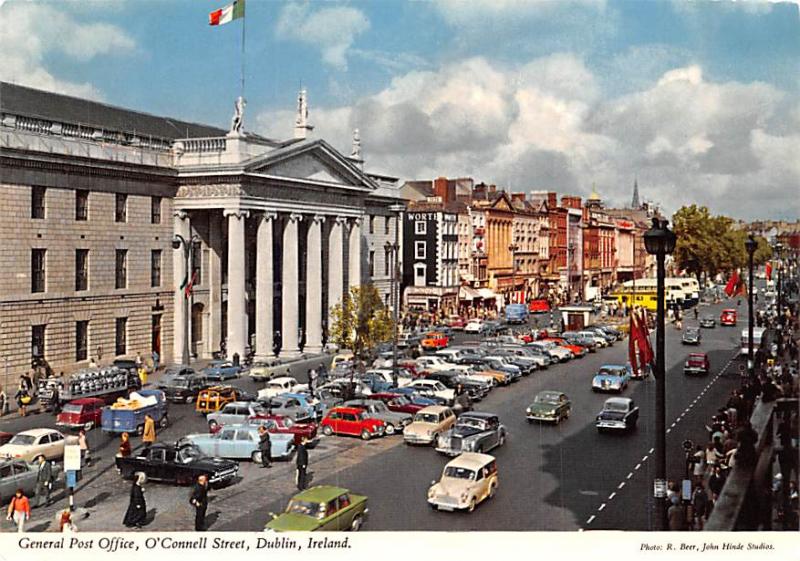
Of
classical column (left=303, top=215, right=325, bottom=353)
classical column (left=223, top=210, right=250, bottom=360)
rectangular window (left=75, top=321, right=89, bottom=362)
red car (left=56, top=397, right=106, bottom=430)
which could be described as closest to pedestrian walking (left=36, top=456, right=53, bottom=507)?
red car (left=56, top=397, right=106, bottom=430)

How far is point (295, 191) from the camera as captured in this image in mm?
56688

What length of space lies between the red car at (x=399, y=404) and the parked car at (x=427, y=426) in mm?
3692

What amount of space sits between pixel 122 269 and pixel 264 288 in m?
8.20

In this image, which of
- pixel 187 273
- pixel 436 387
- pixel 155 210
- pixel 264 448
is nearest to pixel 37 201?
pixel 187 273

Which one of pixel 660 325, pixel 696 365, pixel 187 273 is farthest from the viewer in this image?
pixel 187 273

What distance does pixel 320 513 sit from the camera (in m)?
20.3

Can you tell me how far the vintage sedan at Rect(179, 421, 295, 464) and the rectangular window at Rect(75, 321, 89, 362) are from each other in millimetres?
19837

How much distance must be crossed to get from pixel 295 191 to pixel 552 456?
3141 cm

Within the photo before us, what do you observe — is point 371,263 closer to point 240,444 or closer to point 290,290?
point 290,290

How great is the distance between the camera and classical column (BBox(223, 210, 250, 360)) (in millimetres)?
52062

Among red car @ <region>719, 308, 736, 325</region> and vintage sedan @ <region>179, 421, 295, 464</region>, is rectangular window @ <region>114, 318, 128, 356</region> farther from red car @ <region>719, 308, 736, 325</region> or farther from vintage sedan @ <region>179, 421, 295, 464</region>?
red car @ <region>719, 308, 736, 325</region>

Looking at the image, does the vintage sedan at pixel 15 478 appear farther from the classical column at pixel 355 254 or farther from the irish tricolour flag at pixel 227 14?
the classical column at pixel 355 254

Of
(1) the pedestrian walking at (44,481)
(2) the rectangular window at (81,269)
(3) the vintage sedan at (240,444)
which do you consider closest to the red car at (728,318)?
(2) the rectangular window at (81,269)

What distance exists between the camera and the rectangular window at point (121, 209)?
161 ft
